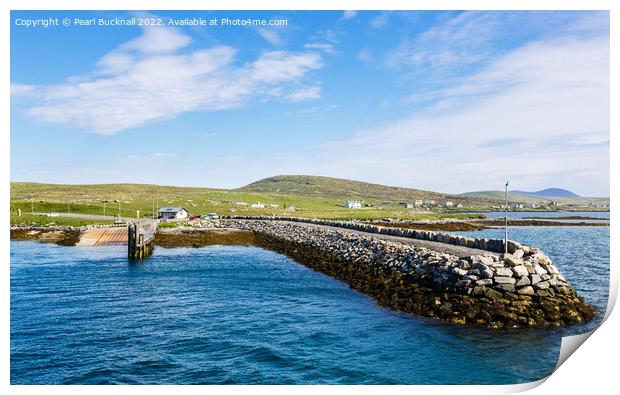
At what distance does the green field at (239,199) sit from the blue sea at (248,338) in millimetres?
10405

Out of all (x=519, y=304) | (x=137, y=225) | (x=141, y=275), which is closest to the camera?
(x=519, y=304)

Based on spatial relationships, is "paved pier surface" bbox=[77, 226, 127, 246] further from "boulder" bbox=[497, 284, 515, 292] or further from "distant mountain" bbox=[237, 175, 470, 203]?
"distant mountain" bbox=[237, 175, 470, 203]

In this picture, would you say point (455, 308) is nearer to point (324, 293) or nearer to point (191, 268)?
point (324, 293)

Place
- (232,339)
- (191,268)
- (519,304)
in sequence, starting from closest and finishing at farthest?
(232,339), (519,304), (191,268)

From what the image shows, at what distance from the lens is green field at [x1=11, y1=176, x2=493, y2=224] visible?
6444 centimetres

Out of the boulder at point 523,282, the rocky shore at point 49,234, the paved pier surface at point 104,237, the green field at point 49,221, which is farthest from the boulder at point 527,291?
the green field at point 49,221

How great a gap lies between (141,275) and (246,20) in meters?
17.6

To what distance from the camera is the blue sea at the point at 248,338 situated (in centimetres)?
969

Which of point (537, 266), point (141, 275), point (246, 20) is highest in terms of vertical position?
point (246, 20)

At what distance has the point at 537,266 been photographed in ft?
47.1

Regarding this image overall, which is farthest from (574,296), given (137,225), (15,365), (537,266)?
(137,225)

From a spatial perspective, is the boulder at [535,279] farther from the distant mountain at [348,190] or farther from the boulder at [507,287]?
the distant mountain at [348,190]

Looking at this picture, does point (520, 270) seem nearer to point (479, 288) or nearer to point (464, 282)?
point (479, 288)

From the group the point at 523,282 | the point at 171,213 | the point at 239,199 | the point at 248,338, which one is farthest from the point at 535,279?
the point at 239,199
